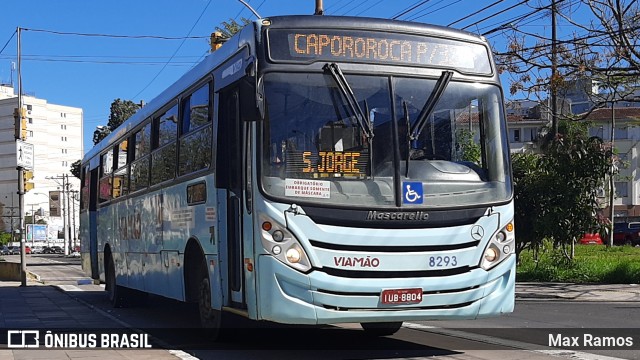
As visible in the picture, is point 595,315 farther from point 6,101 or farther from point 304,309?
point 6,101

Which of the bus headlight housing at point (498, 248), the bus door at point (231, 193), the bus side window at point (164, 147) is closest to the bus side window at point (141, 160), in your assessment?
the bus side window at point (164, 147)

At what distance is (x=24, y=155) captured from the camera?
2709 centimetres

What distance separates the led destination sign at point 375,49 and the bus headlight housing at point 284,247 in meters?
1.75

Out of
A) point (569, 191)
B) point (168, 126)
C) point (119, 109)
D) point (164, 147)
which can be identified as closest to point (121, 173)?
point (164, 147)

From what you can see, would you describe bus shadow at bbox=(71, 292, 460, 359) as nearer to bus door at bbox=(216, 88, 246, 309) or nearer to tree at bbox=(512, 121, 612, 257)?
bus door at bbox=(216, 88, 246, 309)

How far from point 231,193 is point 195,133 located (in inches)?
70.5

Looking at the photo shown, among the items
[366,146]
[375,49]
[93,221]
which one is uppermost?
[375,49]

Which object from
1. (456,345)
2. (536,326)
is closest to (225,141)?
(456,345)

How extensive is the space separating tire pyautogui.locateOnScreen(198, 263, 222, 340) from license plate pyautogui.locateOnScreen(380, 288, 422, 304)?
102 inches

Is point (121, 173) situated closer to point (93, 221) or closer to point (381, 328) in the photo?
point (93, 221)

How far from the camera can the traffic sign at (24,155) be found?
26.9 meters

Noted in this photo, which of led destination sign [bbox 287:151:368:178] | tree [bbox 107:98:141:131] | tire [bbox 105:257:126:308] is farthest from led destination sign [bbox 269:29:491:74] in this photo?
tree [bbox 107:98:141:131]

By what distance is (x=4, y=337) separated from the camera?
1149 centimetres

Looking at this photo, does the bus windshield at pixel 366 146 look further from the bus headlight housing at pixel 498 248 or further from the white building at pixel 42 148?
the white building at pixel 42 148
